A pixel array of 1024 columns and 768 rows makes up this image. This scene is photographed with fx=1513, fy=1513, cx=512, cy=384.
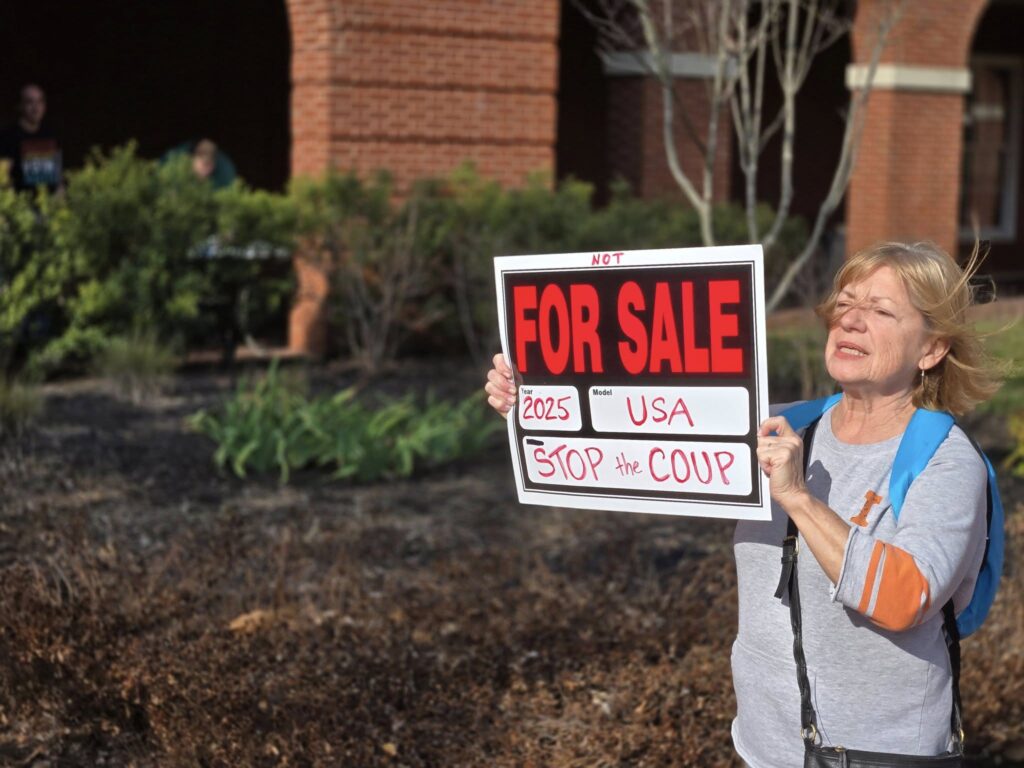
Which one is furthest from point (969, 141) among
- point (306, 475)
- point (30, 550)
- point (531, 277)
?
point (531, 277)

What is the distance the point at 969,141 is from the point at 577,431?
65.3 feet

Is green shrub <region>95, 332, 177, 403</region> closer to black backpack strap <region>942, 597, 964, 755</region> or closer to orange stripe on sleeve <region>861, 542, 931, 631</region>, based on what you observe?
black backpack strap <region>942, 597, 964, 755</region>

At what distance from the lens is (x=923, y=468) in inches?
88.4

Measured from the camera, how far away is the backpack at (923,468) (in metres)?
2.25

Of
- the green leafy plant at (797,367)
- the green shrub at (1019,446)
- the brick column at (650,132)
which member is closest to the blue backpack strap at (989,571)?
the green shrub at (1019,446)

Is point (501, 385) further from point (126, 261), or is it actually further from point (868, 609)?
point (126, 261)

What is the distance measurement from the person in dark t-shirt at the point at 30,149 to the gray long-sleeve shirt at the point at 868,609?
8.88 m

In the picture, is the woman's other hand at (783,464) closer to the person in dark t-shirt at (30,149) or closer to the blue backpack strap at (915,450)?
the blue backpack strap at (915,450)

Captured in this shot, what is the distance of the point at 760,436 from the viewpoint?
91.7 inches

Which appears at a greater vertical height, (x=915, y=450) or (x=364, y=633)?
(x=915, y=450)

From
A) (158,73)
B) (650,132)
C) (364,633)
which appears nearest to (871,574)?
(364,633)

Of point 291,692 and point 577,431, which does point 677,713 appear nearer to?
point 291,692

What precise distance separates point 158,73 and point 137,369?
8846 millimetres

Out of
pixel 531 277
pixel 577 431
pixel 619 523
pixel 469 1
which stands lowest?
pixel 619 523
